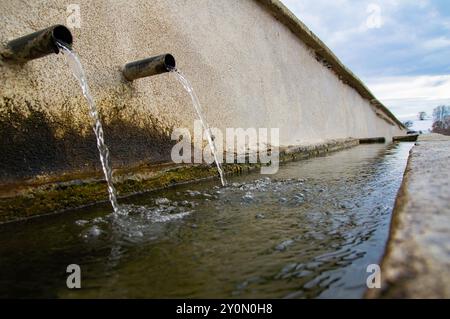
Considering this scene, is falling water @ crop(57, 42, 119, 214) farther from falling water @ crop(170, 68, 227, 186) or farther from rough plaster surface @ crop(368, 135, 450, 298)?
rough plaster surface @ crop(368, 135, 450, 298)

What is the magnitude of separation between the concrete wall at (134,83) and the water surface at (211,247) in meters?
0.49

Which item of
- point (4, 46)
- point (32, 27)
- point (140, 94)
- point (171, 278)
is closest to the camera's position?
point (171, 278)

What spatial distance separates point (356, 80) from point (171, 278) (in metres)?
9.64

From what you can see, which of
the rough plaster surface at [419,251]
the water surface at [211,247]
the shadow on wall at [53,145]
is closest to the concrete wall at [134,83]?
the shadow on wall at [53,145]

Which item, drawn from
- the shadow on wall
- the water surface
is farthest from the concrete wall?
the water surface

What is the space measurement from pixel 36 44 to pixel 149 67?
0.78 m

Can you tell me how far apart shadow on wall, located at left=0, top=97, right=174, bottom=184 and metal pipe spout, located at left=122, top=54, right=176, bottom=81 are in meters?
0.38

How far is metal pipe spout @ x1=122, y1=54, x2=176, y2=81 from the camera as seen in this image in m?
2.23

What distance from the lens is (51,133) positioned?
6.40 feet

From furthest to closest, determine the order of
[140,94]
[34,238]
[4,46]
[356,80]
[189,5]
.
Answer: [356,80], [189,5], [140,94], [4,46], [34,238]

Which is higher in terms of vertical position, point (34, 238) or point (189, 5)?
point (189, 5)

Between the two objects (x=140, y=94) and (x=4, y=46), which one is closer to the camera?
(x=4, y=46)
